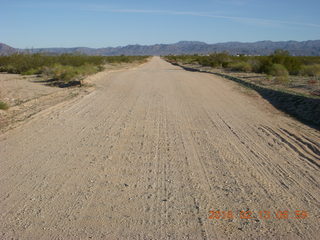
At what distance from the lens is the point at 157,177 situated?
22.3 feet

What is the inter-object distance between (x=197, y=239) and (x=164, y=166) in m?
2.96

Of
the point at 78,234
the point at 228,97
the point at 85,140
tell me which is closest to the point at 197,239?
the point at 78,234

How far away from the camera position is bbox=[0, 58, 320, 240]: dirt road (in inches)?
193

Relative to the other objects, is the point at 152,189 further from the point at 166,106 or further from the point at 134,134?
the point at 166,106
